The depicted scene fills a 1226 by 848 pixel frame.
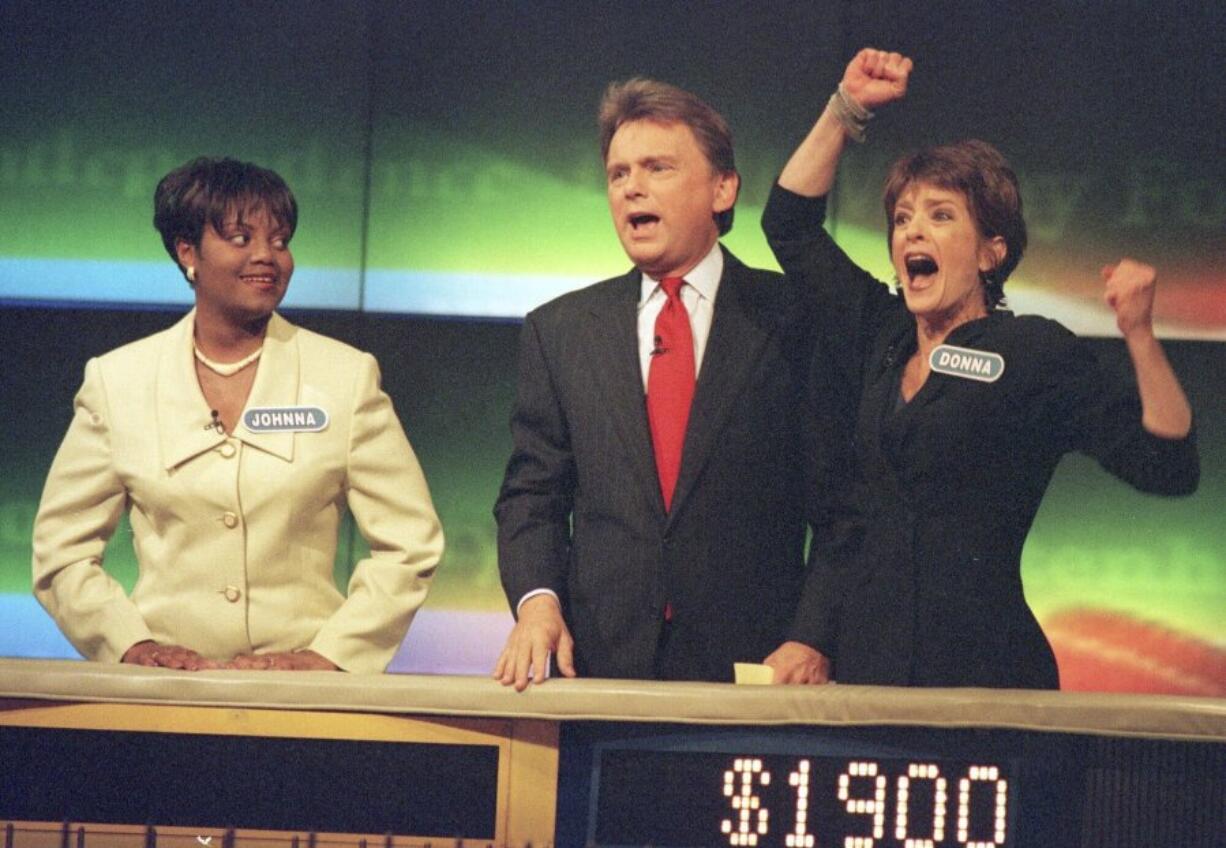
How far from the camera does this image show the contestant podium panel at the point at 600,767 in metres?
2.40

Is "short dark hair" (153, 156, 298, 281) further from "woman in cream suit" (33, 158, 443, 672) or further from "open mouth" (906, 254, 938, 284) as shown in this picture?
"open mouth" (906, 254, 938, 284)

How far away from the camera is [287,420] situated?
304cm

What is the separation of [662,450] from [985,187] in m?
0.68

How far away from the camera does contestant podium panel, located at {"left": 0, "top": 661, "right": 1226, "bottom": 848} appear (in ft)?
7.88

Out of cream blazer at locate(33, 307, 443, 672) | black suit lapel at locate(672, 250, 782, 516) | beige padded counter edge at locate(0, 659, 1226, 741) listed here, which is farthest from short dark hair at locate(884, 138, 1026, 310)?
cream blazer at locate(33, 307, 443, 672)

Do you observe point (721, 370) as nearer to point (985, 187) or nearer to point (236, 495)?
point (985, 187)

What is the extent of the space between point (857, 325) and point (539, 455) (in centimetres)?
57

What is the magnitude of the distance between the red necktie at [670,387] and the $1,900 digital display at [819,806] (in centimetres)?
70

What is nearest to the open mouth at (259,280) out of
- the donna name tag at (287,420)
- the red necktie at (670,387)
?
the donna name tag at (287,420)

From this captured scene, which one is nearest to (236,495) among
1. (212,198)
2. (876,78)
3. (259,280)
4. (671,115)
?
(259,280)

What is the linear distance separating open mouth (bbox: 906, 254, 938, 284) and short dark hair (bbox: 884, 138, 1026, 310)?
0.25 feet

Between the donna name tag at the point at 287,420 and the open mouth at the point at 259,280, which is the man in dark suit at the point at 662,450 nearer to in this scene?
the donna name tag at the point at 287,420

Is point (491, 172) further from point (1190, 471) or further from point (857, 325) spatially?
point (1190, 471)

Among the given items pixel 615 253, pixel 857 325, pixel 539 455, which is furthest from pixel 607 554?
pixel 615 253
